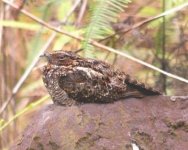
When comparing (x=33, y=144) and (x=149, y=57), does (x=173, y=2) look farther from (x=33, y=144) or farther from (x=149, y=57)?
(x=33, y=144)

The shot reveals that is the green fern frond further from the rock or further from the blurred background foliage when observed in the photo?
the rock

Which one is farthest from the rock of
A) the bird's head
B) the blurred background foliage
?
the blurred background foliage

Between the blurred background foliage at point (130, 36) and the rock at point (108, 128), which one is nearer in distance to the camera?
the rock at point (108, 128)

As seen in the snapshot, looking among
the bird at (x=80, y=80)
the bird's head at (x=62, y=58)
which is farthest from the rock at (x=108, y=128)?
the bird's head at (x=62, y=58)

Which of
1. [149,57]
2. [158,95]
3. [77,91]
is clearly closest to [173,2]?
[149,57]

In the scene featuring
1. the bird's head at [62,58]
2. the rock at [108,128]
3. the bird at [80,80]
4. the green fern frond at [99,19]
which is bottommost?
the rock at [108,128]

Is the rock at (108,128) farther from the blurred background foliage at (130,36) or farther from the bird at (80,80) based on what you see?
the blurred background foliage at (130,36)

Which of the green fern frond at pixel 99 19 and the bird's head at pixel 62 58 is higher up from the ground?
the green fern frond at pixel 99 19
